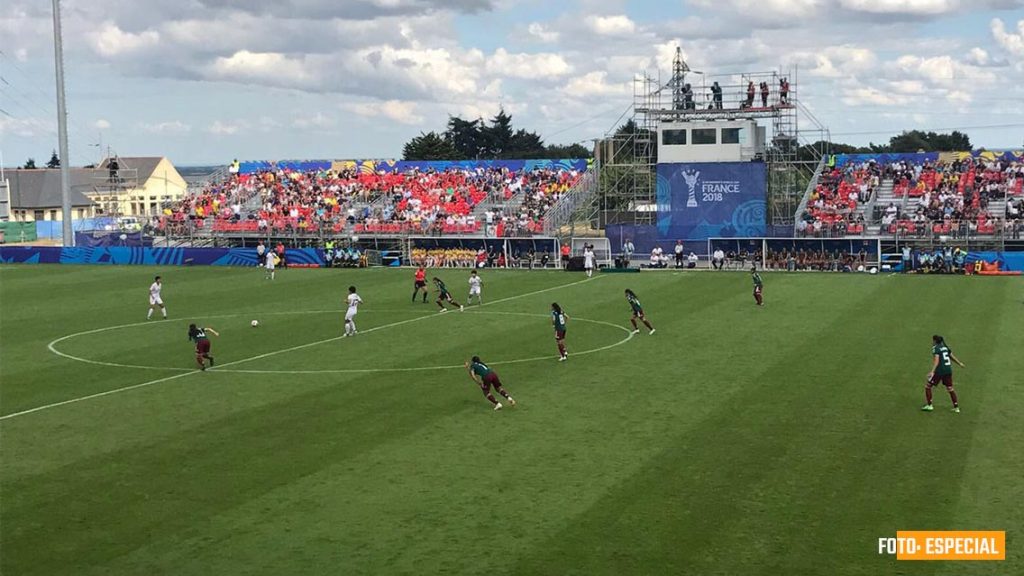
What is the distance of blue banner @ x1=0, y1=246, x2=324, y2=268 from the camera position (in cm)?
6694

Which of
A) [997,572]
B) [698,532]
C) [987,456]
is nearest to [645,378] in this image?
[987,456]

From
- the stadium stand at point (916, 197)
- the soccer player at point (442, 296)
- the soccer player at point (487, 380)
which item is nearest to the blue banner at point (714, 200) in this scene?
the stadium stand at point (916, 197)

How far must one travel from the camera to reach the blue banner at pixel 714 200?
204ft

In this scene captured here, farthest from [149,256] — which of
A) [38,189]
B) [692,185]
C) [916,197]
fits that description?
[38,189]

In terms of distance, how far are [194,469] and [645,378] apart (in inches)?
479

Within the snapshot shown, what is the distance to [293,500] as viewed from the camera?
17703mm

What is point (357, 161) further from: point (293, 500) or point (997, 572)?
point (997, 572)

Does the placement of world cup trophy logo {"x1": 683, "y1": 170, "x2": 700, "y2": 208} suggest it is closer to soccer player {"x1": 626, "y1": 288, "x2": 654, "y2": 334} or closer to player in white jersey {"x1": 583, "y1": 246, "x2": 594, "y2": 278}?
player in white jersey {"x1": 583, "y1": 246, "x2": 594, "y2": 278}

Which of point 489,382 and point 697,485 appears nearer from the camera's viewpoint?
point 697,485

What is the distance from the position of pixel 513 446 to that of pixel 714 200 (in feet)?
146

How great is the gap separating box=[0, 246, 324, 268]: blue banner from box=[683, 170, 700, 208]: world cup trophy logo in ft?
73.8

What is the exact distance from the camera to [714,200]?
6306cm

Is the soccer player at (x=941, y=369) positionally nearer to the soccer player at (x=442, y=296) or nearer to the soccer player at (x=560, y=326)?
the soccer player at (x=560, y=326)

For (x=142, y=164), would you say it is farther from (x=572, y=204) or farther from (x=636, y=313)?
(x=636, y=313)
